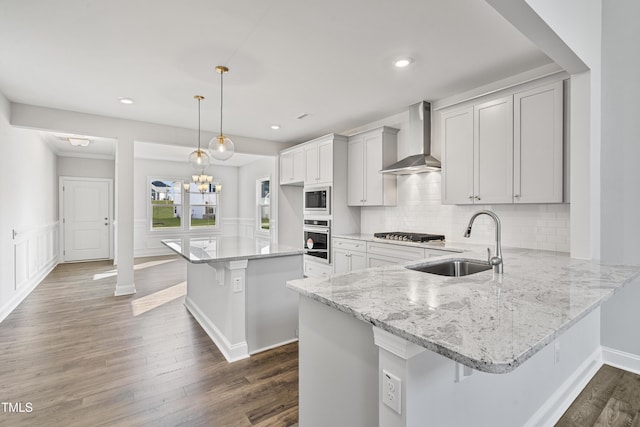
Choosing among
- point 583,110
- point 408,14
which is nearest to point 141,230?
point 408,14

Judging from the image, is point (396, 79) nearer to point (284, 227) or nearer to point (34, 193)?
point (284, 227)

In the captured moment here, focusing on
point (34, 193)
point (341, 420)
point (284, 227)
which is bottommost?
point (341, 420)

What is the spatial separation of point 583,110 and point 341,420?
8.61ft

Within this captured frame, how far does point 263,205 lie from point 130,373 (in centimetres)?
606

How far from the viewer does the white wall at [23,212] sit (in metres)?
3.60

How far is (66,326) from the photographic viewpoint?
3.29 meters

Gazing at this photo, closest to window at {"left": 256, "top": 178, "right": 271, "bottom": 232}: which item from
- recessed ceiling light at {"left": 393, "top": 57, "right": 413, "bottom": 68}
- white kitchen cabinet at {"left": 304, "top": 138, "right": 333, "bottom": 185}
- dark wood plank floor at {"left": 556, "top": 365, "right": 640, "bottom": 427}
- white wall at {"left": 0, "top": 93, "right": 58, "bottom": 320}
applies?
white kitchen cabinet at {"left": 304, "top": 138, "right": 333, "bottom": 185}

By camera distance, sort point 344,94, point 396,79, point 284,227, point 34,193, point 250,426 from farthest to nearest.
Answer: point 284,227, point 34,193, point 344,94, point 396,79, point 250,426

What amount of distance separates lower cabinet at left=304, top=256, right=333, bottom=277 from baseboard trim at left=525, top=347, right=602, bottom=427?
2949mm

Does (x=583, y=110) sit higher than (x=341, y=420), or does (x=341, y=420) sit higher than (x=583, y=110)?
(x=583, y=110)

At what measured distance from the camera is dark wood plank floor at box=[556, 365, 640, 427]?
1.85 m

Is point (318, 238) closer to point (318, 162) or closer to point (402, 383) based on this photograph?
point (318, 162)

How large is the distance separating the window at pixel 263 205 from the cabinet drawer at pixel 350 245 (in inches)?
154

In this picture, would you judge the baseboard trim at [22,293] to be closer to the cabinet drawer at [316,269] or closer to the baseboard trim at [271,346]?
the baseboard trim at [271,346]
